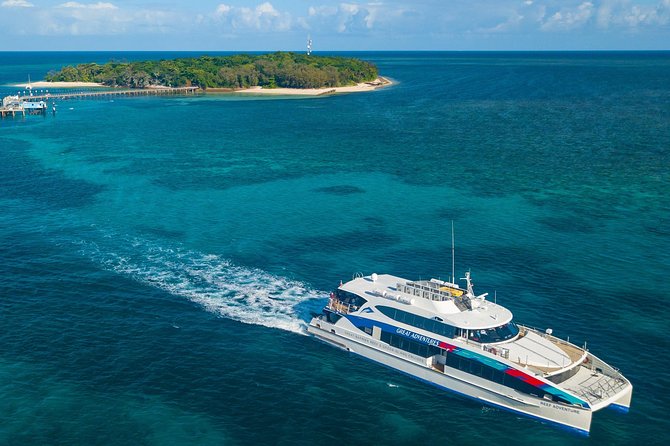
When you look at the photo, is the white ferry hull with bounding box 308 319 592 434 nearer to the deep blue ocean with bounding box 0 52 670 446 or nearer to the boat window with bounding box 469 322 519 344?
the deep blue ocean with bounding box 0 52 670 446

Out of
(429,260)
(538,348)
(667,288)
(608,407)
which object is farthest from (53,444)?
(667,288)

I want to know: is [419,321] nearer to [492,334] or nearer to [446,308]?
[446,308]

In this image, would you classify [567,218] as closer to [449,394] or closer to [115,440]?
[449,394]

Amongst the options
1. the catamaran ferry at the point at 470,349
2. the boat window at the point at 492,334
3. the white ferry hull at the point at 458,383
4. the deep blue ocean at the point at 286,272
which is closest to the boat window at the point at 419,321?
the catamaran ferry at the point at 470,349

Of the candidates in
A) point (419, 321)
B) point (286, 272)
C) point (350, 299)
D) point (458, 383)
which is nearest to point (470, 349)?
point (458, 383)

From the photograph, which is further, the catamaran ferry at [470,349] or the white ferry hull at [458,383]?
the catamaran ferry at [470,349]

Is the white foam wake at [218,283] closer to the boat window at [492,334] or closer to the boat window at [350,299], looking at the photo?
the boat window at [350,299]
